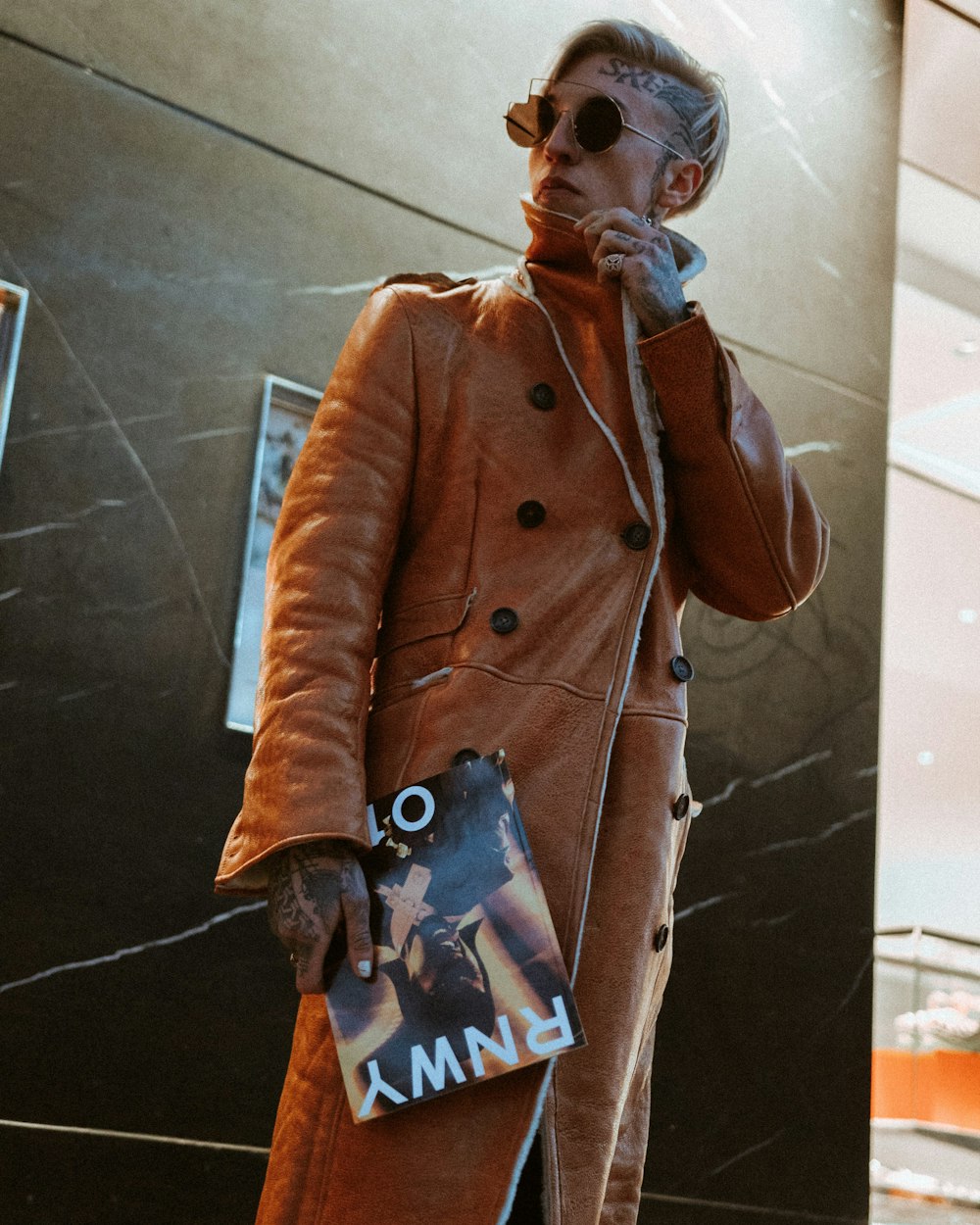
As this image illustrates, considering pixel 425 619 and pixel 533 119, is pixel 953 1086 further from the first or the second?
pixel 533 119

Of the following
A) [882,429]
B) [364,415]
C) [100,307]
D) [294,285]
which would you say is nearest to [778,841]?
[882,429]

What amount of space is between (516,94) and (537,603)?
7.78ft

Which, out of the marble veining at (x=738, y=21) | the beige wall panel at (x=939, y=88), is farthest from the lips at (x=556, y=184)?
the beige wall panel at (x=939, y=88)

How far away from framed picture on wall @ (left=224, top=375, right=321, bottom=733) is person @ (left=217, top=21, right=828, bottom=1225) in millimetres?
1195

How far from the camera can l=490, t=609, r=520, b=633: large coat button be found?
1.50 m

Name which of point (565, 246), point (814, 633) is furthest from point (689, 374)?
point (814, 633)

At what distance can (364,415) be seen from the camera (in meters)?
1.58

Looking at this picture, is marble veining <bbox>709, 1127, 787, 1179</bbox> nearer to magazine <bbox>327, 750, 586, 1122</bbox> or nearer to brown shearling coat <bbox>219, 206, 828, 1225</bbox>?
brown shearling coat <bbox>219, 206, 828, 1225</bbox>

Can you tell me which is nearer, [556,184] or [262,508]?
[556,184]

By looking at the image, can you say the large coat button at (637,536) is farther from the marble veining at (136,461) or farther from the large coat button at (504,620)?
the marble veining at (136,461)

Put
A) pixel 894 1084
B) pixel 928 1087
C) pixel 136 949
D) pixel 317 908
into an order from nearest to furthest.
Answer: pixel 317 908 → pixel 136 949 → pixel 894 1084 → pixel 928 1087

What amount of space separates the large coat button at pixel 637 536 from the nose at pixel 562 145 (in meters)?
0.50

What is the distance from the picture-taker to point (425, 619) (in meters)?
1.55

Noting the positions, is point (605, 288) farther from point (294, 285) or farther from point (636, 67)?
point (294, 285)
